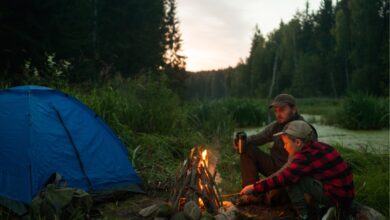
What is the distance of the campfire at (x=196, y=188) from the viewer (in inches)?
152

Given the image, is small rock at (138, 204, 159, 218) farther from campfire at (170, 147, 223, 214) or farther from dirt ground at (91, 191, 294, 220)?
A: campfire at (170, 147, 223, 214)

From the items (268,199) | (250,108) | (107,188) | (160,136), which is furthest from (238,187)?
(250,108)

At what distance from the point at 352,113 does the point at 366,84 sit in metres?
23.2

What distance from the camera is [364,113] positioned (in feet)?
37.8

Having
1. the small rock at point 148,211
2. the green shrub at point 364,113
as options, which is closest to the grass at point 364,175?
the small rock at point 148,211

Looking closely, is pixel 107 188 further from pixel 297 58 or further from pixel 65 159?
pixel 297 58

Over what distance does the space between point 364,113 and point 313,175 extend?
8875mm

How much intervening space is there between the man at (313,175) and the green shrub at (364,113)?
867 cm

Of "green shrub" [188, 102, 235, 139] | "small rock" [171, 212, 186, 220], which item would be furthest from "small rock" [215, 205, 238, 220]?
"green shrub" [188, 102, 235, 139]

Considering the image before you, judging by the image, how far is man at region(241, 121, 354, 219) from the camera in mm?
3404

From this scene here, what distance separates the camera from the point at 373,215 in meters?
3.67

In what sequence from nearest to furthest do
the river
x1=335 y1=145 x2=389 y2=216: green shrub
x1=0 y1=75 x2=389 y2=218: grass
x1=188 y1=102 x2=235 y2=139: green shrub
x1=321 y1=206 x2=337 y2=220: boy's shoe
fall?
x1=321 y1=206 x2=337 y2=220: boy's shoe < x1=335 y1=145 x2=389 y2=216: green shrub < x1=0 y1=75 x2=389 y2=218: grass < x1=188 y1=102 x2=235 y2=139: green shrub < the river

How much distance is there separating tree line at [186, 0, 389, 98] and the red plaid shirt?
18.8 meters

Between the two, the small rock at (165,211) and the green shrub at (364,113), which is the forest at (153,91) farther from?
the small rock at (165,211)
